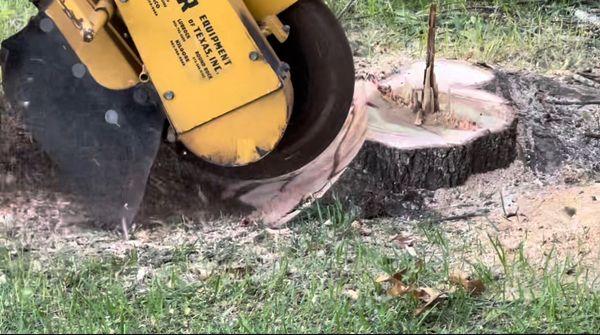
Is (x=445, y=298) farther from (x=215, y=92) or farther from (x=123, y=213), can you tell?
(x=123, y=213)

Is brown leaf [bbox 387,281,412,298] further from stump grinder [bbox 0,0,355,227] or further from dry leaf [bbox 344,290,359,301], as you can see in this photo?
stump grinder [bbox 0,0,355,227]

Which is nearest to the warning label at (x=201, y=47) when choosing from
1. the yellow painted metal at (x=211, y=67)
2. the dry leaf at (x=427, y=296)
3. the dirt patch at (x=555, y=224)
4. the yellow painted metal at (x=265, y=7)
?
the yellow painted metal at (x=211, y=67)

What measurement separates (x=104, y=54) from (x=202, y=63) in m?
0.36

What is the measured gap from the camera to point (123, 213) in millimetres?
3322

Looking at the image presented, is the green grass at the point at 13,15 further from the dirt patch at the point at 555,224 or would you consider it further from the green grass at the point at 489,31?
the dirt patch at the point at 555,224

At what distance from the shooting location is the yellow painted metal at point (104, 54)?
3.07 meters

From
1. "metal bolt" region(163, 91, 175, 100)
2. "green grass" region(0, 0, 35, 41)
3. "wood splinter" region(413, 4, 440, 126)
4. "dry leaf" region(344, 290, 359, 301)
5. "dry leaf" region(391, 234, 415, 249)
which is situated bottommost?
"green grass" region(0, 0, 35, 41)

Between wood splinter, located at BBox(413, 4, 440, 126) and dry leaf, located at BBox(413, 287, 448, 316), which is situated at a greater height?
wood splinter, located at BBox(413, 4, 440, 126)

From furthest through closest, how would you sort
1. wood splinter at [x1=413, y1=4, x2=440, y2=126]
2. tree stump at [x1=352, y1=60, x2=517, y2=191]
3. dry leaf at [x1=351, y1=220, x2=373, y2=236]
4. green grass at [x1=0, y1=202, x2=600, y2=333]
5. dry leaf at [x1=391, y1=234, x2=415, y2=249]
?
1. wood splinter at [x1=413, y1=4, x2=440, y2=126]
2. tree stump at [x1=352, y1=60, x2=517, y2=191]
3. dry leaf at [x1=351, y1=220, x2=373, y2=236]
4. dry leaf at [x1=391, y1=234, x2=415, y2=249]
5. green grass at [x1=0, y1=202, x2=600, y2=333]

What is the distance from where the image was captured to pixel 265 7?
3146 millimetres

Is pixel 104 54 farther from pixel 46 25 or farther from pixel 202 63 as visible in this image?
pixel 202 63

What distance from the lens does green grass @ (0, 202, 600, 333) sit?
8.41 ft

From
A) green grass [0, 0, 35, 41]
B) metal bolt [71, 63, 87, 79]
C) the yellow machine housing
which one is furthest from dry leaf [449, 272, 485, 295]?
green grass [0, 0, 35, 41]

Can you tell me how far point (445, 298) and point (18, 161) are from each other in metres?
1.82
